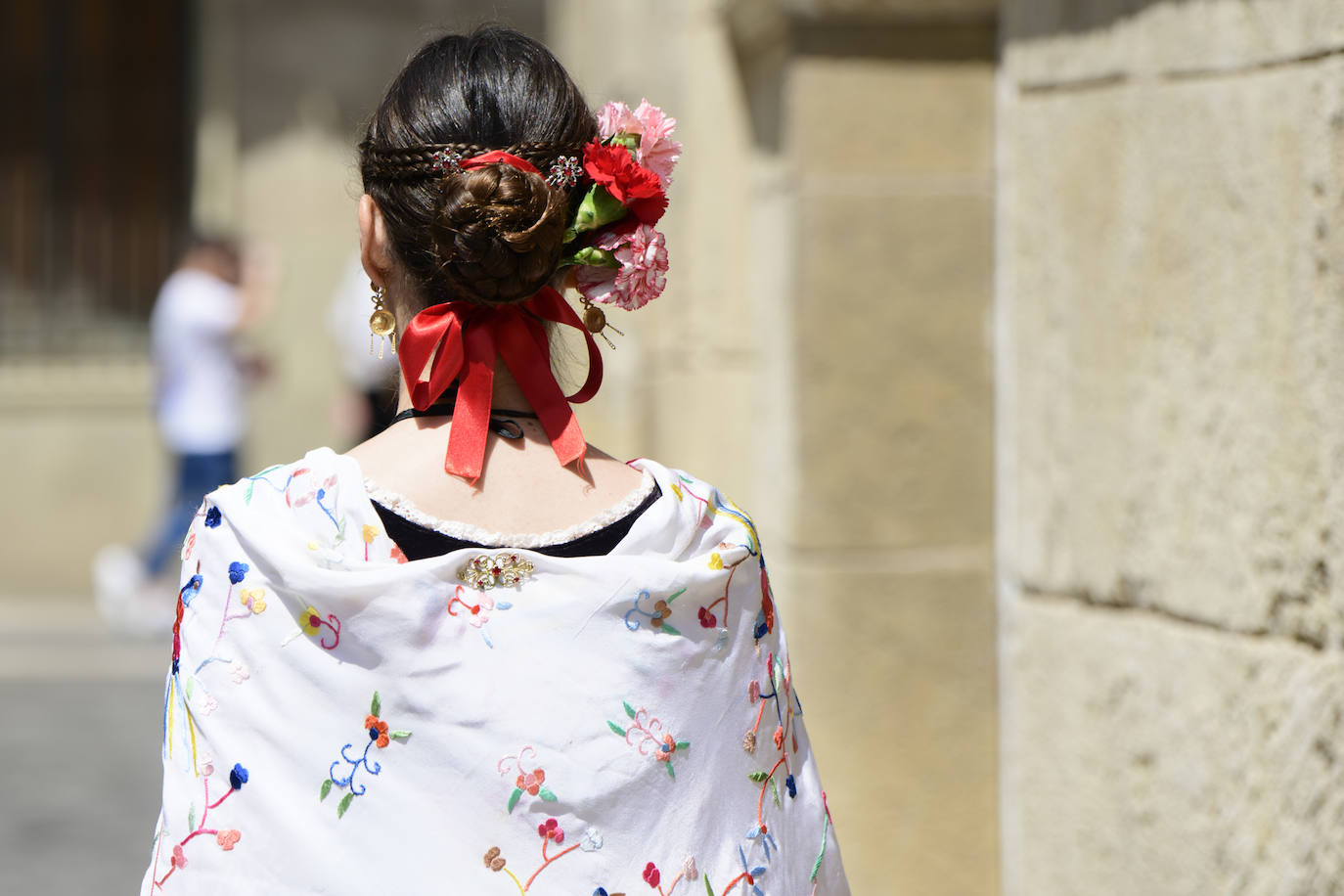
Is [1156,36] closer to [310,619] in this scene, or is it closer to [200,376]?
[310,619]

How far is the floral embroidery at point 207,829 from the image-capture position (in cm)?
170

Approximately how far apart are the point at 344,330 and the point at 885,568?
15.4 ft

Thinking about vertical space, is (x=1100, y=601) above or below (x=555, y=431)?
below

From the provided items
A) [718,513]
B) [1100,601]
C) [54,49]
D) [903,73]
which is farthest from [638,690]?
Result: [54,49]

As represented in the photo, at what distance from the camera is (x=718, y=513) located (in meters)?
1.90

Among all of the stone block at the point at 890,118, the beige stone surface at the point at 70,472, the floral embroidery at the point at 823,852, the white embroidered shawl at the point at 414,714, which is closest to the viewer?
the white embroidered shawl at the point at 414,714

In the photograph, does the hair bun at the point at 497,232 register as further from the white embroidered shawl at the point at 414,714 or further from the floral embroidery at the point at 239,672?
the floral embroidery at the point at 239,672

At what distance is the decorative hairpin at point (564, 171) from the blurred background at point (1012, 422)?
36cm

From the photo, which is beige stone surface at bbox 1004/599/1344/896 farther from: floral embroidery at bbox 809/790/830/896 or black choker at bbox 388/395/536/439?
black choker at bbox 388/395/536/439

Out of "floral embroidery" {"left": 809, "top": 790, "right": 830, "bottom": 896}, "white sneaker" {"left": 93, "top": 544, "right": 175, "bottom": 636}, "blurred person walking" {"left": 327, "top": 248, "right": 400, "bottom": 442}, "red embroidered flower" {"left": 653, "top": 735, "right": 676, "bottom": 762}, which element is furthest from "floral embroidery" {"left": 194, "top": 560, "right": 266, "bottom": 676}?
"white sneaker" {"left": 93, "top": 544, "right": 175, "bottom": 636}

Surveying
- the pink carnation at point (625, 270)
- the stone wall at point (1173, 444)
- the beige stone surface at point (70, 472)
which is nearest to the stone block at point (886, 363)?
the stone wall at point (1173, 444)

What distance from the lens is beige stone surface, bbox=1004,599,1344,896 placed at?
2.22m

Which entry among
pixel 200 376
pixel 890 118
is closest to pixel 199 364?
pixel 200 376

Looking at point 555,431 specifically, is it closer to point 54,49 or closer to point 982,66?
point 982,66
